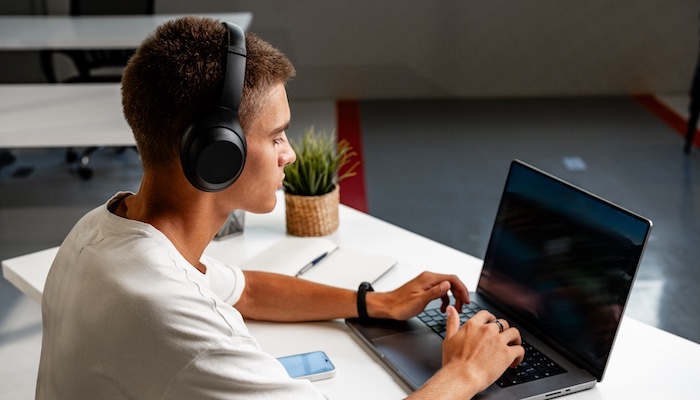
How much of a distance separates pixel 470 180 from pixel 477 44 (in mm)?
1760

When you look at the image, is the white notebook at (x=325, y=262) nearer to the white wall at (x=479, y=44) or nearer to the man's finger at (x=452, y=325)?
the man's finger at (x=452, y=325)

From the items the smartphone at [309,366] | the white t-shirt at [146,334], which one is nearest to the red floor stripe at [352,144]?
the smartphone at [309,366]

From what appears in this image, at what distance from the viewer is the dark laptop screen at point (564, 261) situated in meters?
1.24

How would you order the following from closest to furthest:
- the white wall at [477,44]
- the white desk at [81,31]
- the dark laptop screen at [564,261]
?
the dark laptop screen at [564,261] → the white desk at [81,31] → the white wall at [477,44]

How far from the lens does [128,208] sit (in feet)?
3.89

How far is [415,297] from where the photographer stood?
1.45 m

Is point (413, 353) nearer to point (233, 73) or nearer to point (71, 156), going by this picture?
point (233, 73)

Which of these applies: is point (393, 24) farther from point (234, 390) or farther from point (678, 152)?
point (234, 390)

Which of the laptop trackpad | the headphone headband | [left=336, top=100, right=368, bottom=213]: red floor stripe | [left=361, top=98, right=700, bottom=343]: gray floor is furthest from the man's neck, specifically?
[left=336, top=100, right=368, bottom=213]: red floor stripe

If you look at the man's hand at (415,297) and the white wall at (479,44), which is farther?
the white wall at (479,44)

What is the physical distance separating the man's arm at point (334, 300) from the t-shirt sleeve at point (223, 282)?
2 centimetres

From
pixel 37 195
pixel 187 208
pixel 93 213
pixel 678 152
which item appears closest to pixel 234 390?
pixel 187 208

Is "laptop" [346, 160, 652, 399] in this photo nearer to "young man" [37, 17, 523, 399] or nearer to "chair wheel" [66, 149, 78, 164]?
"young man" [37, 17, 523, 399]

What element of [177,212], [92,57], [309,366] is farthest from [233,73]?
[92,57]
